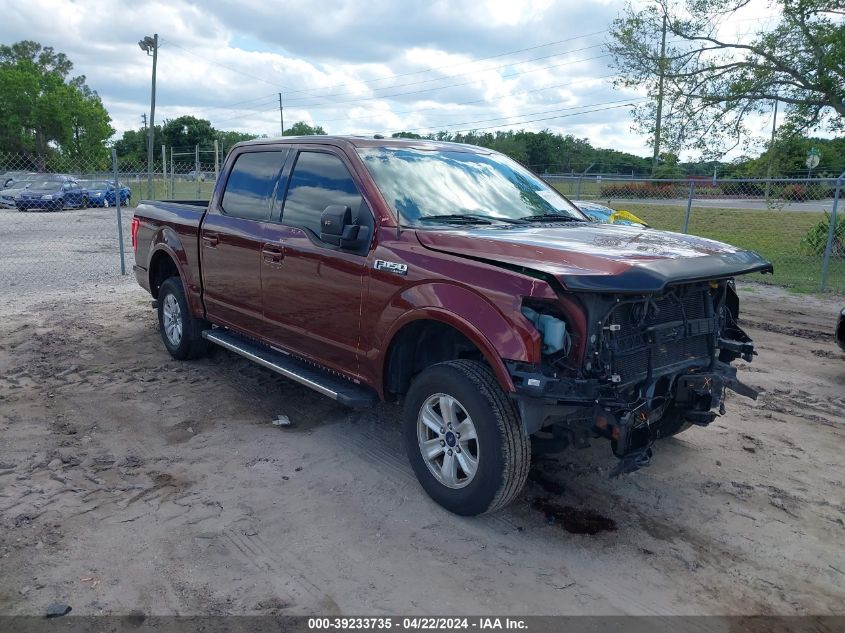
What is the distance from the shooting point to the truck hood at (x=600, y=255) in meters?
3.39

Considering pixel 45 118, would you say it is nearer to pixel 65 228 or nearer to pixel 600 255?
pixel 65 228

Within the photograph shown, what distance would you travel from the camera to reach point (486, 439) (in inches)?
144

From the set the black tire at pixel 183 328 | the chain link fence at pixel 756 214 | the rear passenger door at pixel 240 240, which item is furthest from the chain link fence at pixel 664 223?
the rear passenger door at pixel 240 240

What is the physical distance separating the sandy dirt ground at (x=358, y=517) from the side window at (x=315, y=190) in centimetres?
156

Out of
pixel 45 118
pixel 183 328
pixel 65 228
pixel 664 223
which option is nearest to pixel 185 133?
pixel 45 118

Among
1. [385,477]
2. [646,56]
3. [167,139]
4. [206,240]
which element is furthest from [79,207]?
[167,139]

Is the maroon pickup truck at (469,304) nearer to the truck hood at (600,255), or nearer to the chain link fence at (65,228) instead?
the truck hood at (600,255)

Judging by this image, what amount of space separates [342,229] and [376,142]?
1.02 metres

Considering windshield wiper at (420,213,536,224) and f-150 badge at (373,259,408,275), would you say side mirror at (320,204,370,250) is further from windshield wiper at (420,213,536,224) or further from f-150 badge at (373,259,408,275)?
windshield wiper at (420,213,536,224)

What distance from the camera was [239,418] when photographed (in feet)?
18.0

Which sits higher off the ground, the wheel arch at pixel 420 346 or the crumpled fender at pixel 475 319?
the crumpled fender at pixel 475 319

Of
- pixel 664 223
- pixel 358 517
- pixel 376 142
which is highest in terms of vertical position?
pixel 376 142

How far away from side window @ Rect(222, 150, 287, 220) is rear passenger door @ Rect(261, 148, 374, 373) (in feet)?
0.71

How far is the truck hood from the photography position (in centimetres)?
339
